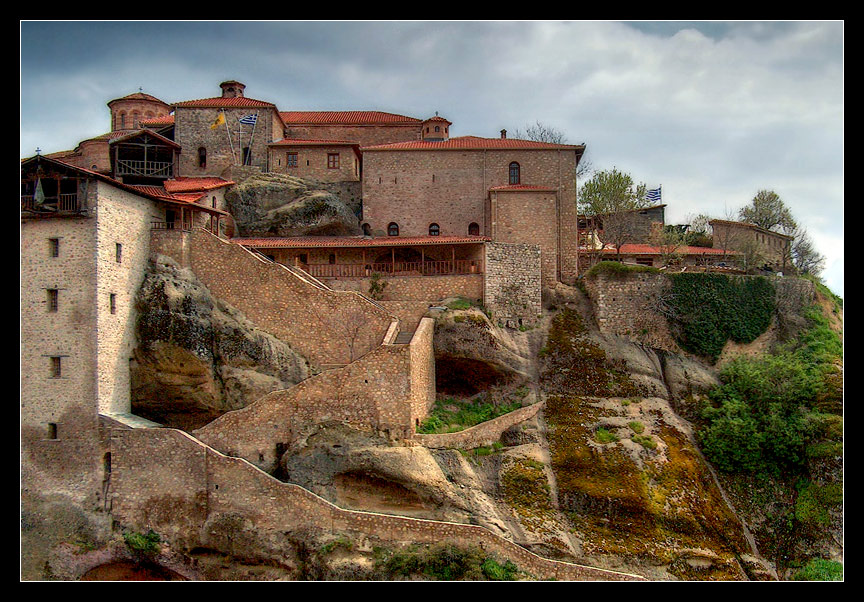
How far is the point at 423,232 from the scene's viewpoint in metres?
41.7

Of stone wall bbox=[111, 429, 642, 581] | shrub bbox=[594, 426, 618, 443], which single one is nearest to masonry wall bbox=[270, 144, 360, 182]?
stone wall bbox=[111, 429, 642, 581]

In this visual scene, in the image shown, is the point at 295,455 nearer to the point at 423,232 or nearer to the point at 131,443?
the point at 131,443

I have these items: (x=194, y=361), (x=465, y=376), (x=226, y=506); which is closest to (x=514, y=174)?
(x=465, y=376)

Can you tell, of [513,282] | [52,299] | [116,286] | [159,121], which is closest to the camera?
[52,299]

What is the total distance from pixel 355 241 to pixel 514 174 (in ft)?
32.2

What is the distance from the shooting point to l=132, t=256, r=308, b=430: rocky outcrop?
3130 centimetres

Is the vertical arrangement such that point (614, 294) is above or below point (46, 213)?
below

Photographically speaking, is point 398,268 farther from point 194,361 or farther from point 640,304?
point 640,304

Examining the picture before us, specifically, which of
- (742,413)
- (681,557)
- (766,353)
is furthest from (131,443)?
(766,353)

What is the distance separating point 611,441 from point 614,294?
8.58 metres

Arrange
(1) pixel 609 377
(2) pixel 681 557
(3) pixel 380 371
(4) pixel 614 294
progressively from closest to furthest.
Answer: (2) pixel 681 557 < (3) pixel 380 371 < (1) pixel 609 377 < (4) pixel 614 294

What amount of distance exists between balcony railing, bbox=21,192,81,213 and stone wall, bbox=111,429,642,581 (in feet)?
29.0

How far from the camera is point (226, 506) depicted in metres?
27.9

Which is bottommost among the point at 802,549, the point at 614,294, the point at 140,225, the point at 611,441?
the point at 802,549
